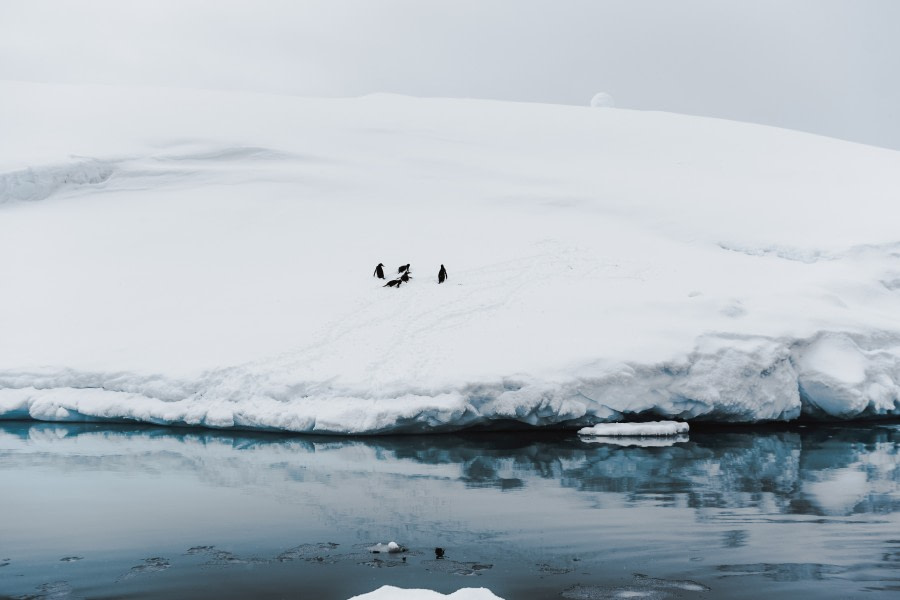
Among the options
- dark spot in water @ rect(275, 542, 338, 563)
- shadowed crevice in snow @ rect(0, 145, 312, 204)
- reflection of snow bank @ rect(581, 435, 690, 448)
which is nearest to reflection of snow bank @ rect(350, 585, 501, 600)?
dark spot in water @ rect(275, 542, 338, 563)

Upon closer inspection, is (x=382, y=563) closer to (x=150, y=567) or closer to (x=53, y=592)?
(x=150, y=567)

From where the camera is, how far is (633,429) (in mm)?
14914

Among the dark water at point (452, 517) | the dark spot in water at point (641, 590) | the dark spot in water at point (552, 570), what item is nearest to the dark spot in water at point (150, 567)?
the dark water at point (452, 517)

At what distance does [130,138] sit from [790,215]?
73.7ft

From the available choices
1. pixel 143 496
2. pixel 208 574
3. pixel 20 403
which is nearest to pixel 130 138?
pixel 20 403

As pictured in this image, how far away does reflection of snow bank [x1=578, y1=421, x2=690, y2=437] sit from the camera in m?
14.9

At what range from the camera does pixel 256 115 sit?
37.5m

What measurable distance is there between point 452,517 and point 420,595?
3.09 metres

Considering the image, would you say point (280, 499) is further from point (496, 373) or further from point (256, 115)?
point (256, 115)

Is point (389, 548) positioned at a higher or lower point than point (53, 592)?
higher

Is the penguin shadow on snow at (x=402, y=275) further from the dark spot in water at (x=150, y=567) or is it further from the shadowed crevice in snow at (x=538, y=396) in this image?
the dark spot in water at (x=150, y=567)

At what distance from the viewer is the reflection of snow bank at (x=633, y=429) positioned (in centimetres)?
1485

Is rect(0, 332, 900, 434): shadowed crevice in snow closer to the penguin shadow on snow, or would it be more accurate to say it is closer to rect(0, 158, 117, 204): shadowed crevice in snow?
the penguin shadow on snow

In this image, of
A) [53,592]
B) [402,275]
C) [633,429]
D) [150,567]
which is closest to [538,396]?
[633,429]
